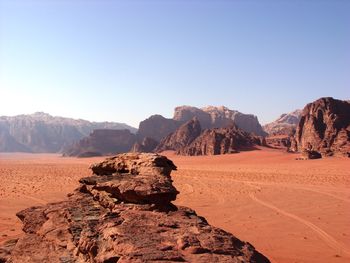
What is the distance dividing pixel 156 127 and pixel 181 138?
25824mm

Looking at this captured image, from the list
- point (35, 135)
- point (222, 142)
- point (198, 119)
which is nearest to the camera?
point (222, 142)

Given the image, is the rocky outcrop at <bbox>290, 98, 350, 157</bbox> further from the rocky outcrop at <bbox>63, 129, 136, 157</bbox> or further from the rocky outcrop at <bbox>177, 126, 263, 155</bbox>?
the rocky outcrop at <bbox>63, 129, 136, 157</bbox>

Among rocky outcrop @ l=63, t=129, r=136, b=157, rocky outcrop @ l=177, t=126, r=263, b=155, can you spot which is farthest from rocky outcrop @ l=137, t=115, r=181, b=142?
rocky outcrop @ l=177, t=126, r=263, b=155

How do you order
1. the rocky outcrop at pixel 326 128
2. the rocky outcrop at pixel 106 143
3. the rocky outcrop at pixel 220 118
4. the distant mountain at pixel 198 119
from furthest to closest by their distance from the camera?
the rocky outcrop at pixel 220 118 < the distant mountain at pixel 198 119 < the rocky outcrop at pixel 106 143 < the rocky outcrop at pixel 326 128

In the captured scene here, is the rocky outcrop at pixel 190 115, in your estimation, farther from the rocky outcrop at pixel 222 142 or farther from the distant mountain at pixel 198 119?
the rocky outcrop at pixel 222 142

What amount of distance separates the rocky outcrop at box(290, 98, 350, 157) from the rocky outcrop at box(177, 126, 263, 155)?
30.6 ft

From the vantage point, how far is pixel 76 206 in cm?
784

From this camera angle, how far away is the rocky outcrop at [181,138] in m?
73.4

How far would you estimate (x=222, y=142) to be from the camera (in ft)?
194

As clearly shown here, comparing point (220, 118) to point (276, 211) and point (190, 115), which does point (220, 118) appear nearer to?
point (190, 115)

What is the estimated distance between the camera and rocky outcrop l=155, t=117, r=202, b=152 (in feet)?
241

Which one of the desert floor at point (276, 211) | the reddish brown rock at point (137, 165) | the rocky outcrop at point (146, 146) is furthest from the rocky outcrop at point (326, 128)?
the reddish brown rock at point (137, 165)

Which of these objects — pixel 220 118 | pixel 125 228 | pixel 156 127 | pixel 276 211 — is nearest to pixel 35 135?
pixel 156 127

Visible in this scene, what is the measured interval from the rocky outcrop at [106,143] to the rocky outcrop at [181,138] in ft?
57.0
